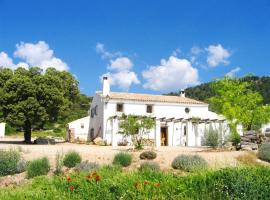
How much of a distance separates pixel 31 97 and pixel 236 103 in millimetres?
17275

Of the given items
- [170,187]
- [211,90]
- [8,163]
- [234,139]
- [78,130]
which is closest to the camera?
[170,187]

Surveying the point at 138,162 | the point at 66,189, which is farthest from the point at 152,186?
the point at 138,162

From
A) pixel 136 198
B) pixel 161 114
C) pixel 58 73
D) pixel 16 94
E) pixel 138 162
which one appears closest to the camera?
pixel 136 198

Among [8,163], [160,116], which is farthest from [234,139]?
[8,163]

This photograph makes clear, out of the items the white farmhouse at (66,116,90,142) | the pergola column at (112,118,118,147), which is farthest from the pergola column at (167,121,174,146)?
the white farmhouse at (66,116,90,142)

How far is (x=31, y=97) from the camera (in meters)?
34.3

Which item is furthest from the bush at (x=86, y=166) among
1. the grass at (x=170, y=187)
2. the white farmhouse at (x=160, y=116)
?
the white farmhouse at (x=160, y=116)

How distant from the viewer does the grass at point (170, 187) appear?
7941mm

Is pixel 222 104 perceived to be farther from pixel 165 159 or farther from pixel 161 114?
pixel 165 159

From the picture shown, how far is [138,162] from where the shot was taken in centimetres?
2133

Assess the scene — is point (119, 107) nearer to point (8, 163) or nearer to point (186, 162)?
point (186, 162)

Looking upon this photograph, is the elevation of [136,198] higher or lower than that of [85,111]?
lower

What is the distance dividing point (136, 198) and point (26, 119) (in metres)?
28.3

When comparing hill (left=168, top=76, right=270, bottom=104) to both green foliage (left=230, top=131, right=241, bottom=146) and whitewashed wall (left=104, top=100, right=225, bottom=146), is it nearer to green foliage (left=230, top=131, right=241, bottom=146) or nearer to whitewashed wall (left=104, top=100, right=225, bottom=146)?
whitewashed wall (left=104, top=100, right=225, bottom=146)
